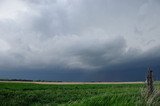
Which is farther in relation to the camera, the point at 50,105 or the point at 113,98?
the point at 50,105

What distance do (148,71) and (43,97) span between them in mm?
23861

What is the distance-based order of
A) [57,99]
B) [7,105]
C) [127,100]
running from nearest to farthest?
[127,100] → [7,105] → [57,99]

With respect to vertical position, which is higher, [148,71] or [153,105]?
[148,71]

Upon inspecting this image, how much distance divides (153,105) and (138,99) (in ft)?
4.10

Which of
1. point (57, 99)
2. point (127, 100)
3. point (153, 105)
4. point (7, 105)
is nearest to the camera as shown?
point (153, 105)

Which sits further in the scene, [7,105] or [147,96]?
[7,105]

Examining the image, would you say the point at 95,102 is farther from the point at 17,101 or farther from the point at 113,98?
the point at 17,101

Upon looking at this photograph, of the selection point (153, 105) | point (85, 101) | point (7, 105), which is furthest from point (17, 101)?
point (153, 105)

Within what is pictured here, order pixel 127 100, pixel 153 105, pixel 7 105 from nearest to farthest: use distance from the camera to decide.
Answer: pixel 153 105
pixel 127 100
pixel 7 105

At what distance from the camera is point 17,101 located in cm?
3584

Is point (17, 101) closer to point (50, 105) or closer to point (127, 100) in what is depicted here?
point (50, 105)

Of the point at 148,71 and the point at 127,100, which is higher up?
the point at 148,71

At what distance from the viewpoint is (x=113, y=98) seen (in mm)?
17719

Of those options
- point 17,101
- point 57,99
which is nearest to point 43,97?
point 57,99
